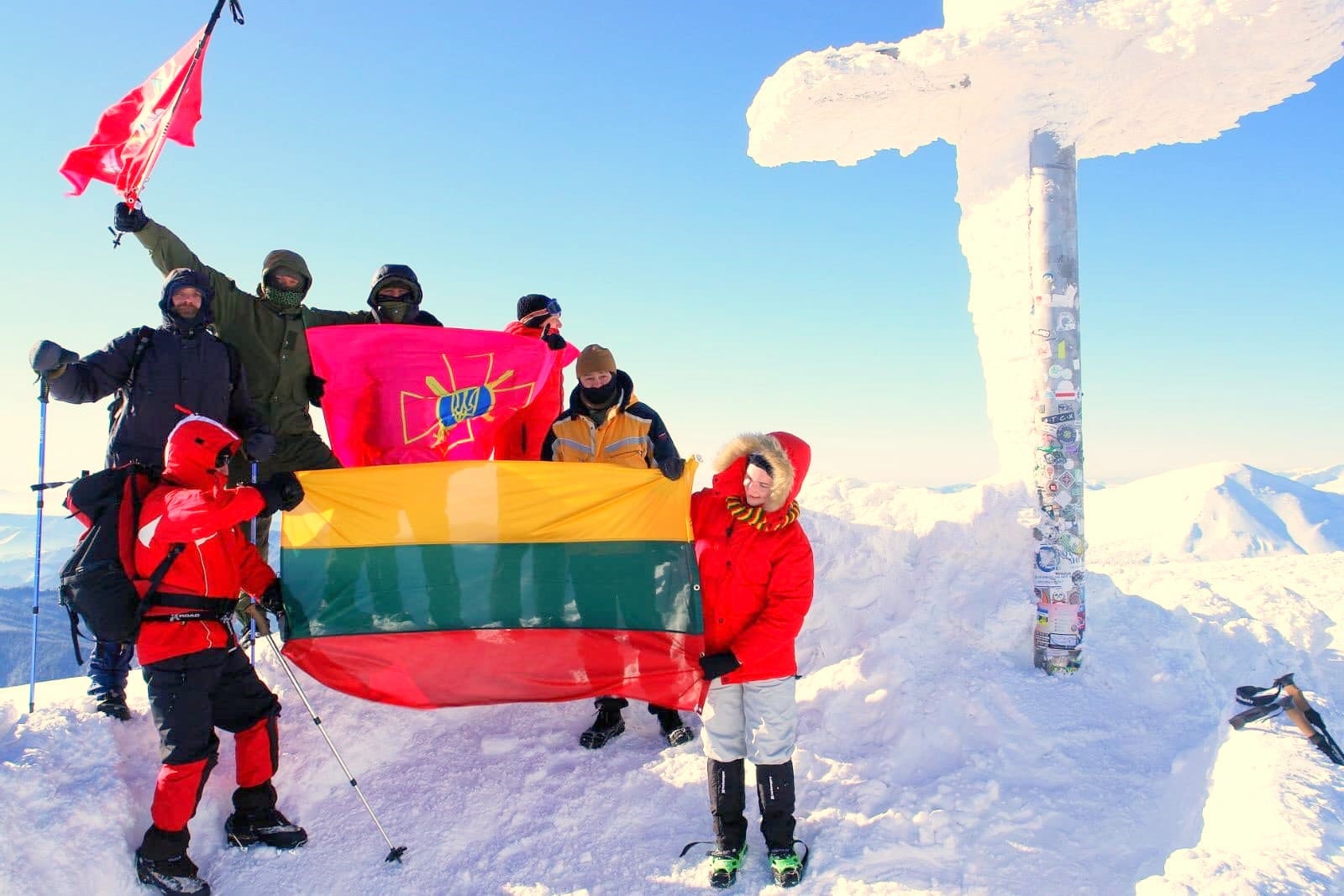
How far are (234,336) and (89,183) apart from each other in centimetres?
144

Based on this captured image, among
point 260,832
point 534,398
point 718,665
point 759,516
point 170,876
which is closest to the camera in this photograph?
point 170,876

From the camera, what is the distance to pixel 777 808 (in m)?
3.64

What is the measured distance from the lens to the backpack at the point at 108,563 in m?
3.50

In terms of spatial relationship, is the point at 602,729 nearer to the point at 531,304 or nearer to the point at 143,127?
the point at 531,304

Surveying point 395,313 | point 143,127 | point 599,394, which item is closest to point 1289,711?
point 599,394

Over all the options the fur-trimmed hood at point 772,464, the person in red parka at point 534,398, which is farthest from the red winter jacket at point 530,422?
the fur-trimmed hood at point 772,464

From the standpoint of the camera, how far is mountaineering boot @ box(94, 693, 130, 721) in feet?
14.1

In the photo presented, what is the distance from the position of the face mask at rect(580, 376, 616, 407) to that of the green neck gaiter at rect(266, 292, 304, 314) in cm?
212

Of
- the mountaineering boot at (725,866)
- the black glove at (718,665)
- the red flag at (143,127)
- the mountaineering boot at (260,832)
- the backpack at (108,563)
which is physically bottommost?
the mountaineering boot at (725,866)

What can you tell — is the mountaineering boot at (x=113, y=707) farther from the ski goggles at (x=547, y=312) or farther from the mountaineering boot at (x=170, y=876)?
the ski goggles at (x=547, y=312)

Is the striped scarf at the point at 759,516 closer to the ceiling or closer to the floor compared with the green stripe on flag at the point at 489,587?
closer to the ceiling

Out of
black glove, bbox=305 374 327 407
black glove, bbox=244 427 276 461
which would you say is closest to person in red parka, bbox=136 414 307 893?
black glove, bbox=244 427 276 461

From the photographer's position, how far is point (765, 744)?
12.0ft

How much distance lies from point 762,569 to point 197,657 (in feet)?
9.43
